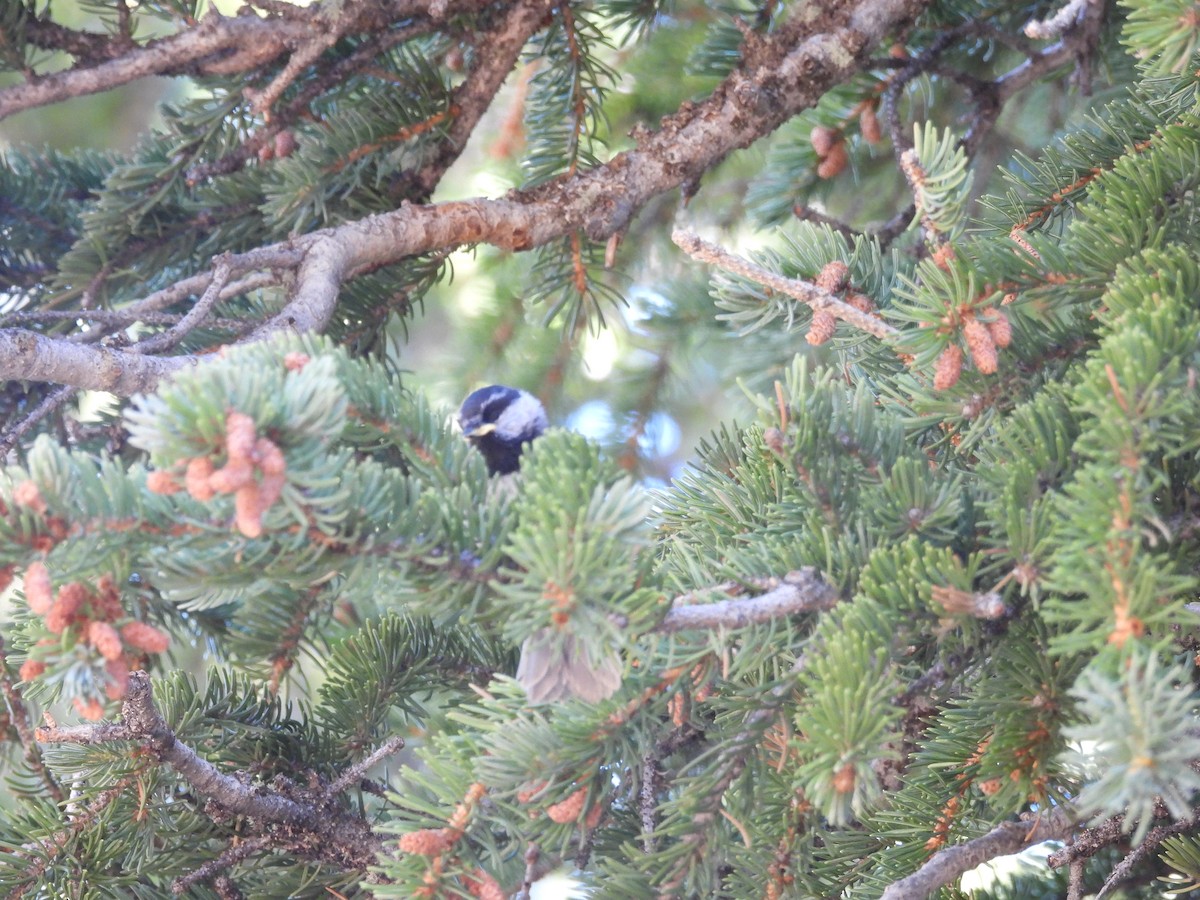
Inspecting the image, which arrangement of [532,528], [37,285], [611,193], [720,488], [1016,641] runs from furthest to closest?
[37,285] → [611,193] → [720,488] → [1016,641] → [532,528]

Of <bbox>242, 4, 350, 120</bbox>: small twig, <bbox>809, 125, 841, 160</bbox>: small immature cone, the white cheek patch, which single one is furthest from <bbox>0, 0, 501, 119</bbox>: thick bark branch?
the white cheek patch

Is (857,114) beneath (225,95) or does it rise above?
beneath

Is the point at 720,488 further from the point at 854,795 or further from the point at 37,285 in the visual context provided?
the point at 37,285

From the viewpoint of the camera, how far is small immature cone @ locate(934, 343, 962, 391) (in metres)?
0.96

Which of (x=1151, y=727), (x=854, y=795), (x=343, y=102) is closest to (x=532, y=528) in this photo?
(x=854, y=795)

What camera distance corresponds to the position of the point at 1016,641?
0.93 meters

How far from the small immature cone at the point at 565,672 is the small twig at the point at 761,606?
0.06 metres

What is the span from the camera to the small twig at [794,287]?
101cm

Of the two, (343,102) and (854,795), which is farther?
(343,102)

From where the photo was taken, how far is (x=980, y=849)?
1.06m

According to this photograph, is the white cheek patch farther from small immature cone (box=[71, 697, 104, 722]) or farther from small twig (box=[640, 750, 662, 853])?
small immature cone (box=[71, 697, 104, 722])

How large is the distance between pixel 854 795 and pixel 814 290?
0.50 metres

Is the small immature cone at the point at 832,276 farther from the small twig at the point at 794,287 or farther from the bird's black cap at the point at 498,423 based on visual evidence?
the bird's black cap at the point at 498,423

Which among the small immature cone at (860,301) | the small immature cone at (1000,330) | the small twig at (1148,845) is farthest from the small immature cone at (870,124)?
the small twig at (1148,845)
